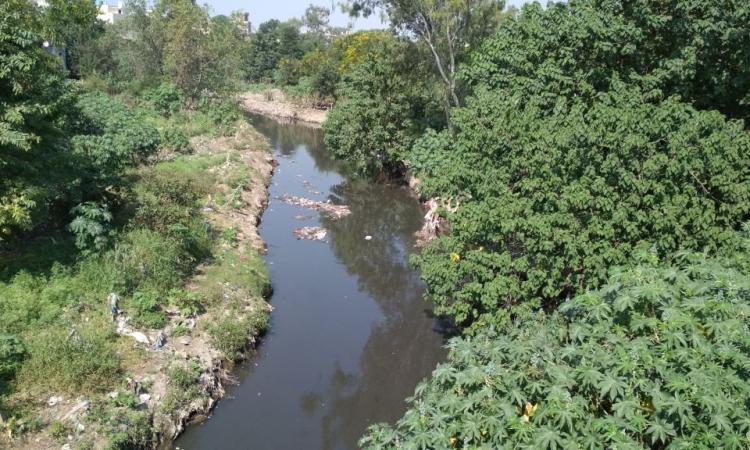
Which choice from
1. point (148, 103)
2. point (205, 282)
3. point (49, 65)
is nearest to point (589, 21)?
point (205, 282)

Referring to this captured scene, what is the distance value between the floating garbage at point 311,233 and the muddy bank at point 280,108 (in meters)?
26.1

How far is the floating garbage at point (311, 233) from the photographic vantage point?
20.7 m

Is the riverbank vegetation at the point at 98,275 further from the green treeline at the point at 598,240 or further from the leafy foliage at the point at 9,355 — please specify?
the green treeline at the point at 598,240

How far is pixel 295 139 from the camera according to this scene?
4153 centimetres

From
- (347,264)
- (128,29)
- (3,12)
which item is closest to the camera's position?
(3,12)

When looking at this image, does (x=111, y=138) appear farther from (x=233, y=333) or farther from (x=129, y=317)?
(x=233, y=333)

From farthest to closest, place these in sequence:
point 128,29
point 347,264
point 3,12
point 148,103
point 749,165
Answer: point 128,29 < point 148,103 < point 347,264 < point 3,12 < point 749,165

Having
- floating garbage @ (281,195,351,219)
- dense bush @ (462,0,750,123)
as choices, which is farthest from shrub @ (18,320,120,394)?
floating garbage @ (281,195,351,219)

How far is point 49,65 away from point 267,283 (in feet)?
24.2

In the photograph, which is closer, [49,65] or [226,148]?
[49,65]

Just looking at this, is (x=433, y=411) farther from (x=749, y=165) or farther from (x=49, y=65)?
(x=49, y=65)

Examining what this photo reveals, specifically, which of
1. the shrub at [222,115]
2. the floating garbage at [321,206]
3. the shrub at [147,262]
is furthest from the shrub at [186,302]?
the shrub at [222,115]

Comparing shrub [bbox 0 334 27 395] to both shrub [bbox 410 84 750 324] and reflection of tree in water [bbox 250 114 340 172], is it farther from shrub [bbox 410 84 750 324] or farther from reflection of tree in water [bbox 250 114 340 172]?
reflection of tree in water [bbox 250 114 340 172]

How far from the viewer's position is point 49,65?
12.2 meters
